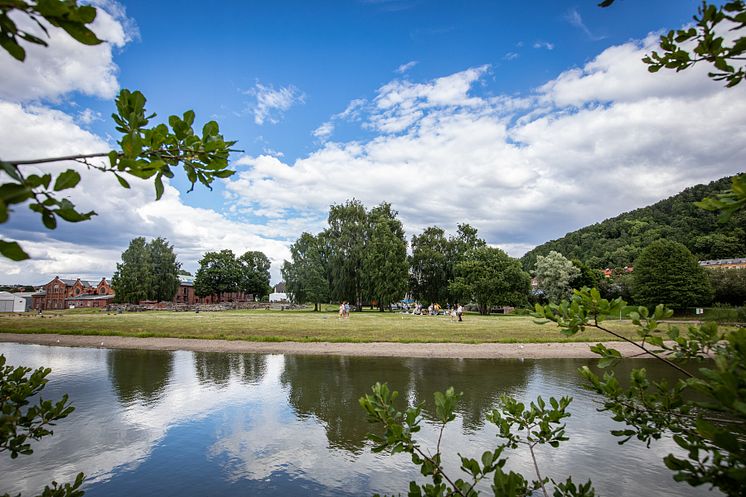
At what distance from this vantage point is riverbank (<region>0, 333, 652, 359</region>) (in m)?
20.1

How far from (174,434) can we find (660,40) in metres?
9.91

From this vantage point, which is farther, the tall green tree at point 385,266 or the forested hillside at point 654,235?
the forested hillside at point 654,235

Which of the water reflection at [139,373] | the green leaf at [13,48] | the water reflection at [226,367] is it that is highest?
the green leaf at [13,48]

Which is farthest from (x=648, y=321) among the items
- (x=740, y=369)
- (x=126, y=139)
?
(x=126, y=139)

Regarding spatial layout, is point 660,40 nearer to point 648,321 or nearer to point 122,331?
point 648,321

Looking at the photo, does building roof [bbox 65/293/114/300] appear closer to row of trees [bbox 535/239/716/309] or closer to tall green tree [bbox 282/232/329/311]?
tall green tree [bbox 282/232/329/311]

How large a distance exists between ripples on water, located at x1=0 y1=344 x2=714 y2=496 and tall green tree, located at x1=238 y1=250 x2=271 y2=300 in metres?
72.5

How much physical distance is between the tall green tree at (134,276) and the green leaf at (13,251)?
7502 cm

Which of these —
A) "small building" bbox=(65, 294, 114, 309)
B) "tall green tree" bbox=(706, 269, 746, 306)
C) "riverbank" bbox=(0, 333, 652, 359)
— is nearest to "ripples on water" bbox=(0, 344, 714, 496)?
"riverbank" bbox=(0, 333, 652, 359)

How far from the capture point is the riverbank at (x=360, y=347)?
20.1 m

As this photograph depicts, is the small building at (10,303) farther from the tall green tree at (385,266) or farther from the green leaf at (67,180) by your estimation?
the green leaf at (67,180)

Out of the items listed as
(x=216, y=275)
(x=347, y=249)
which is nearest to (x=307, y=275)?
(x=347, y=249)

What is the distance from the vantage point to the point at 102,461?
22.3 ft

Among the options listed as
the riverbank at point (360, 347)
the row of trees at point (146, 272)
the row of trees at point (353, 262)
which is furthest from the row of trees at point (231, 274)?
the riverbank at point (360, 347)
